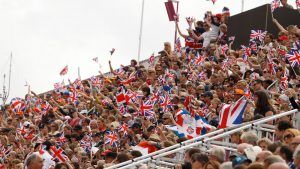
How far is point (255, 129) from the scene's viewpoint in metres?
15.2

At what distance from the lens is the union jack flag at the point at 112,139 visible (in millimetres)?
20500

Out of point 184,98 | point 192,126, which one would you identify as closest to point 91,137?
point 184,98

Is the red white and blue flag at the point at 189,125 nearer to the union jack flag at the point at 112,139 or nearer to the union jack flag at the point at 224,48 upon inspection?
the union jack flag at the point at 112,139

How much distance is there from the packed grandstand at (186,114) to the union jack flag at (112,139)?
20 millimetres

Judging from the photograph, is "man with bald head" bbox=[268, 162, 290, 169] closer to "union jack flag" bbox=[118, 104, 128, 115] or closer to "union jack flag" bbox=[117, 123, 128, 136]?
"union jack flag" bbox=[117, 123, 128, 136]

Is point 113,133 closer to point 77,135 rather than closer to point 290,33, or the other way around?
point 77,135

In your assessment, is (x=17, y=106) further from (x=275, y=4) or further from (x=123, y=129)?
(x=123, y=129)

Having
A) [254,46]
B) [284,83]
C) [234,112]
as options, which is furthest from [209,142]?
[254,46]

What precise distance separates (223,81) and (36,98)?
51.1 feet

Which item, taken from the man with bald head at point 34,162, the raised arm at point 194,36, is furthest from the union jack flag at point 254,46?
the man with bald head at point 34,162

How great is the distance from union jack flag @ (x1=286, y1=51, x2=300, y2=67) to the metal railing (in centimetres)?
308

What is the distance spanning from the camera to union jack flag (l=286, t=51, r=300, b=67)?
1860cm

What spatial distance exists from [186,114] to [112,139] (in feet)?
8.46

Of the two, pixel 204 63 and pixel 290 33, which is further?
pixel 204 63
